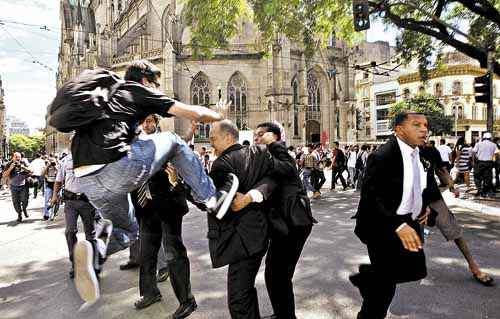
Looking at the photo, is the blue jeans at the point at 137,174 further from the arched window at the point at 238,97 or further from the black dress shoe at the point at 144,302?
the arched window at the point at 238,97

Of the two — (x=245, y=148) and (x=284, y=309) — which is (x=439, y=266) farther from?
(x=245, y=148)

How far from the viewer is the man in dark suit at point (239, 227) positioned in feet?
8.41

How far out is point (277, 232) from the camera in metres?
3.03

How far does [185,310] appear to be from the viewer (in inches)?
131

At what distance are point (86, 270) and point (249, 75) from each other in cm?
3649

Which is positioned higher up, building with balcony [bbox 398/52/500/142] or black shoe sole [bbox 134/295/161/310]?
building with balcony [bbox 398/52/500/142]

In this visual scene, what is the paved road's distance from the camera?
352 centimetres

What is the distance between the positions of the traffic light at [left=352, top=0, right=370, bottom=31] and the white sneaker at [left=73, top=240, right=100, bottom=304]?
932 centimetres

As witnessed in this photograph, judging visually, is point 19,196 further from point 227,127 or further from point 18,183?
point 227,127

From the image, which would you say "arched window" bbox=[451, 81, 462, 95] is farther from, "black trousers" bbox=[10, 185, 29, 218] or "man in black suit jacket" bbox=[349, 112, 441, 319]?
"man in black suit jacket" bbox=[349, 112, 441, 319]

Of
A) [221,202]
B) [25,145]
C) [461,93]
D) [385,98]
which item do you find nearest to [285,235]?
[221,202]

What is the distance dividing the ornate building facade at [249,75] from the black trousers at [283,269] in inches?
1199

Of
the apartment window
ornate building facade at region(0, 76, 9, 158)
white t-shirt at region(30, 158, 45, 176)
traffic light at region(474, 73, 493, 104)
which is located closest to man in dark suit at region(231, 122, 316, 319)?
traffic light at region(474, 73, 493, 104)

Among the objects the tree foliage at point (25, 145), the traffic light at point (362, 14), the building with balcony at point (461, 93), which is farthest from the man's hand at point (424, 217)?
the tree foliage at point (25, 145)
